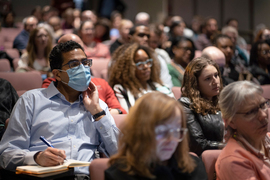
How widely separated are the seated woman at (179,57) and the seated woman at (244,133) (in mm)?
2392

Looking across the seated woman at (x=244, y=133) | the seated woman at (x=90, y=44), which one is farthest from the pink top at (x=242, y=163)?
the seated woman at (x=90, y=44)

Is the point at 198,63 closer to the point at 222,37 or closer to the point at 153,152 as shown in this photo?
the point at 153,152

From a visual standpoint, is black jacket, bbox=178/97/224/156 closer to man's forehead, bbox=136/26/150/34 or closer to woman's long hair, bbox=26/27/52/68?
man's forehead, bbox=136/26/150/34

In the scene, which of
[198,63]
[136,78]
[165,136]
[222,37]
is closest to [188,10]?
[222,37]

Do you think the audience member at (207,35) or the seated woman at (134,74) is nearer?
the seated woman at (134,74)

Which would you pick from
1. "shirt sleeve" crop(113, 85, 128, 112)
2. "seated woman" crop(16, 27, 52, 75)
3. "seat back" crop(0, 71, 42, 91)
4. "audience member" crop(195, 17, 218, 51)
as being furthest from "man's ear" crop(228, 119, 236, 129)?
"audience member" crop(195, 17, 218, 51)

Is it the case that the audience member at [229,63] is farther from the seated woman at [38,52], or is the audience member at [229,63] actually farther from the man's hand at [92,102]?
the man's hand at [92,102]

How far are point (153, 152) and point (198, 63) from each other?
1.39 metres

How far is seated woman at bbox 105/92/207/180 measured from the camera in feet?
3.89

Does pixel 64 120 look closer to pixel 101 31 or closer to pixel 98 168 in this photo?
pixel 98 168

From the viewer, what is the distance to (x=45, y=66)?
420 centimetres

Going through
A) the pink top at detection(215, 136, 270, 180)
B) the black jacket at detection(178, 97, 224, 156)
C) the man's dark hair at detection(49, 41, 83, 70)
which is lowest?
the black jacket at detection(178, 97, 224, 156)

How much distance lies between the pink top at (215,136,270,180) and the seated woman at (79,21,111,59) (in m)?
3.57

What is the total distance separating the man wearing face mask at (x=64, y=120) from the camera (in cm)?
183
